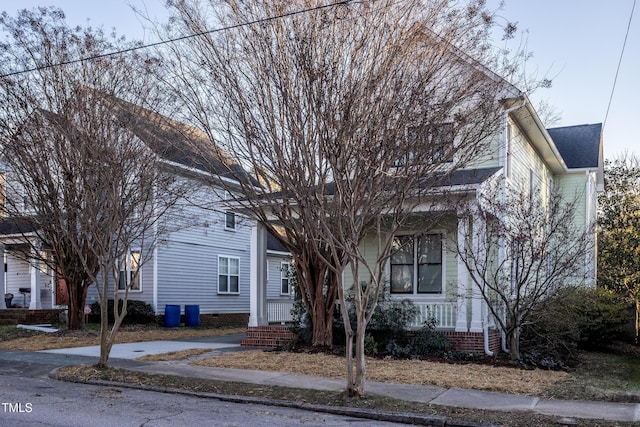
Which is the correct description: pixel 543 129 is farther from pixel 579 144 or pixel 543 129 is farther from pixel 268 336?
pixel 268 336

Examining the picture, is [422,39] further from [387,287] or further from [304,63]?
[387,287]

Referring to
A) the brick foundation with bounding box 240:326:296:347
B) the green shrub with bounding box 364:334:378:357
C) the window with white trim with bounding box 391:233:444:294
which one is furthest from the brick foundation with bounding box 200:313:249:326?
the green shrub with bounding box 364:334:378:357

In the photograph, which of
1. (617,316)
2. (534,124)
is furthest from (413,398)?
(534,124)

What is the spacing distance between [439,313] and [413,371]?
3.75 metres

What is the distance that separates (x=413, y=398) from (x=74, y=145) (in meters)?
7.90

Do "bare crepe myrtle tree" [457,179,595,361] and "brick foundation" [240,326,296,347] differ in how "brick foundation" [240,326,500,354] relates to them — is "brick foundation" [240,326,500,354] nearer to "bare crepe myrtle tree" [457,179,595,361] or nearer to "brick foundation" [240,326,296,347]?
"brick foundation" [240,326,296,347]

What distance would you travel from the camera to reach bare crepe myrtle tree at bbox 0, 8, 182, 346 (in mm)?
11320

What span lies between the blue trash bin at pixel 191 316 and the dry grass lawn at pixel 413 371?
36.9ft

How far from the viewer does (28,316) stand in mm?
22688

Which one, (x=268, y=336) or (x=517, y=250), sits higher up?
(x=517, y=250)

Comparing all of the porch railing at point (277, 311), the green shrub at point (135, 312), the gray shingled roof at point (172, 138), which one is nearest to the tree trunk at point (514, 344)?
the gray shingled roof at point (172, 138)

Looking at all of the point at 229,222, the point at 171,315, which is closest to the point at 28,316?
the point at 171,315

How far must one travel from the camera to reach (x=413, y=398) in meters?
9.09

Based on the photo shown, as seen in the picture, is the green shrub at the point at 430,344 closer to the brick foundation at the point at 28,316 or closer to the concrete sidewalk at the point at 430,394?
the concrete sidewalk at the point at 430,394
